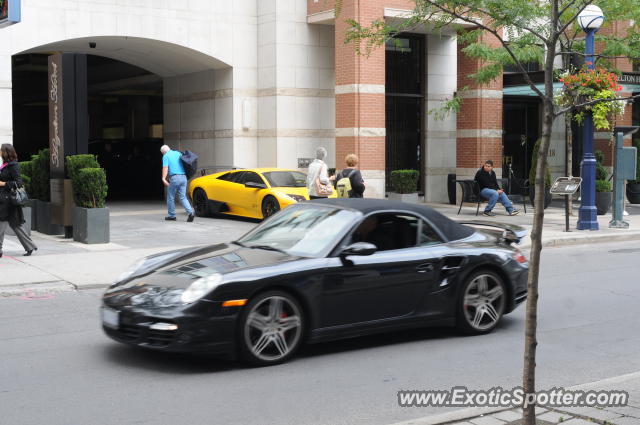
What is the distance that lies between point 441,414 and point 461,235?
3.18 m

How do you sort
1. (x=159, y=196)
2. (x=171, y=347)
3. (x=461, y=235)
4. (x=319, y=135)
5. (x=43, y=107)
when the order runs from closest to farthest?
(x=171, y=347)
(x=461, y=235)
(x=319, y=135)
(x=159, y=196)
(x=43, y=107)

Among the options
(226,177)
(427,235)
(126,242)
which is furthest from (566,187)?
(427,235)

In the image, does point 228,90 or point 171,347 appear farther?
point 228,90

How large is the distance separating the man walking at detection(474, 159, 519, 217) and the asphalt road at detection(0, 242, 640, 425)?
475 inches

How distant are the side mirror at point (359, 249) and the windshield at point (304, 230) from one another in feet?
0.45

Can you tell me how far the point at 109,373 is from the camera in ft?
22.4

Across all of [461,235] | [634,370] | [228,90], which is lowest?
[634,370]

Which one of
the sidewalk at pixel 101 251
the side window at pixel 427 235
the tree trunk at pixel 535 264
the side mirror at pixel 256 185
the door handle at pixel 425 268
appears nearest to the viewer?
the tree trunk at pixel 535 264

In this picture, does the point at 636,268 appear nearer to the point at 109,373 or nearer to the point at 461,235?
the point at 461,235

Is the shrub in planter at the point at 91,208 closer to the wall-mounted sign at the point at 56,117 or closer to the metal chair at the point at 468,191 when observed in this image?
the wall-mounted sign at the point at 56,117

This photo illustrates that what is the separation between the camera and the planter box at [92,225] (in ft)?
49.8

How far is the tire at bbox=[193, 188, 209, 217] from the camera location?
21.1m

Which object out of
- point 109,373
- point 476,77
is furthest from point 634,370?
point 476,77

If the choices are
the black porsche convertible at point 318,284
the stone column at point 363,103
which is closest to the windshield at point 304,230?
the black porsche convertible at point 318,284
